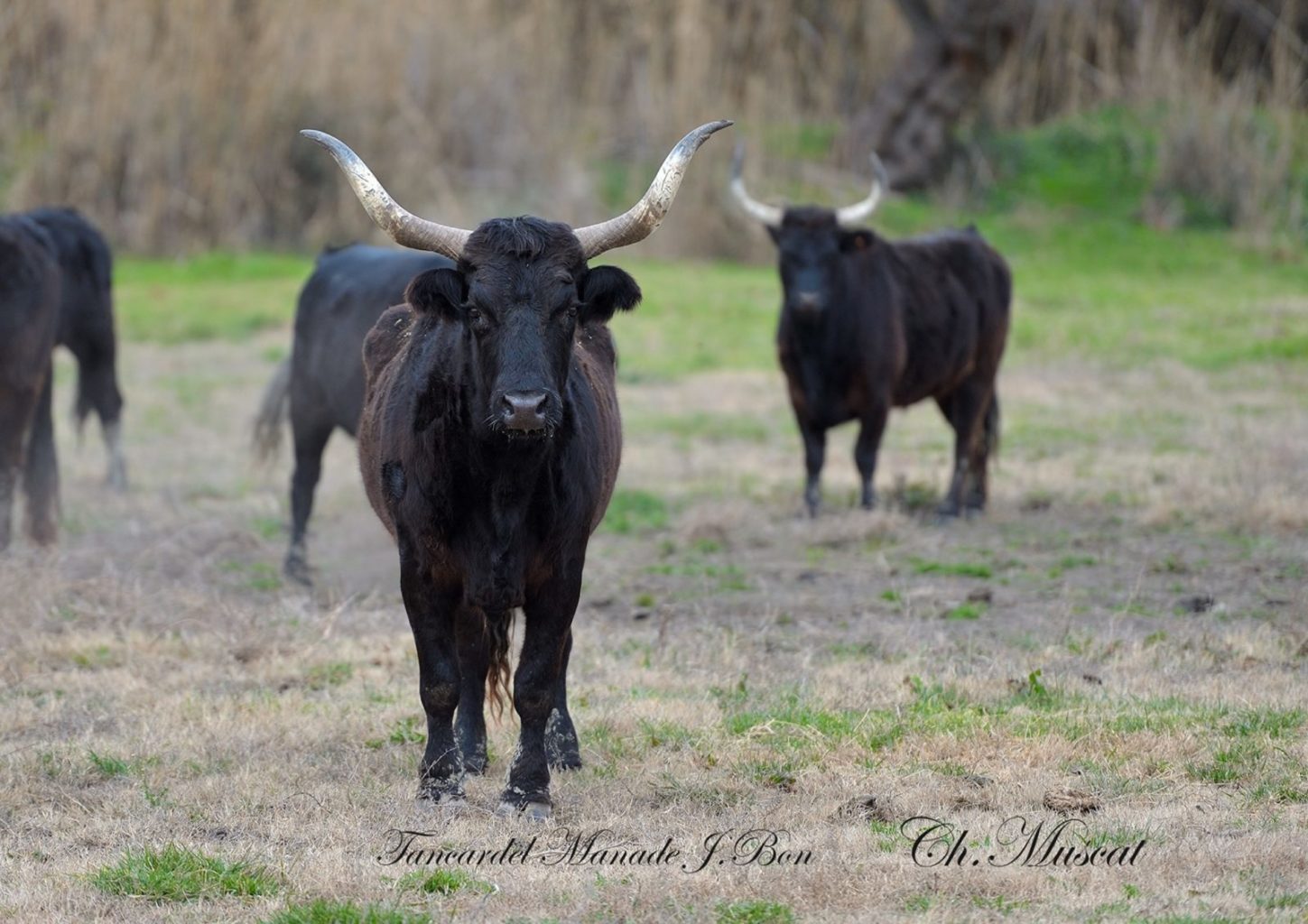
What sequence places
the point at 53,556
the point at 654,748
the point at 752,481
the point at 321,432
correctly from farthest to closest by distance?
1. the point at 752,481
2. the point at 321,432
3. the point at 53,556
4. the point at 654,748

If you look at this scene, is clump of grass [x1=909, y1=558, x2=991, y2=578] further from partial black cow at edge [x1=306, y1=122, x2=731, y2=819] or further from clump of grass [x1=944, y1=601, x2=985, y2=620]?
partial black cow at edge [x1=306, y1=122, x2=731, y2=819]

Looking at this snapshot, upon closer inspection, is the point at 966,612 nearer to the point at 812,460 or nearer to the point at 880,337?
the point at 812,460

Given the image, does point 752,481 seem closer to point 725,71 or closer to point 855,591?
point 855,591

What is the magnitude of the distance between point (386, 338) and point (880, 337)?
214 inches

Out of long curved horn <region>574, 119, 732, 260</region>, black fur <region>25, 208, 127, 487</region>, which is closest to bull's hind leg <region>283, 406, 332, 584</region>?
black fur <region>25, 208, 127, 487</region>

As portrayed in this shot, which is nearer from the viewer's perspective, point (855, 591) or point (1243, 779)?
point (1243, 779)

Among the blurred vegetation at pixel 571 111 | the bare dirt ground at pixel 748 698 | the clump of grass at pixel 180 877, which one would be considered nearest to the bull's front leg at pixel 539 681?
the bare dirt ground at pixel 748 698

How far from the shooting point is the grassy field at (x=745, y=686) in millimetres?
4898

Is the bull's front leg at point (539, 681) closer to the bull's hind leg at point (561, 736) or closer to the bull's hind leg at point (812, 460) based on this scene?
the bull's hind leg at point (561, 736)

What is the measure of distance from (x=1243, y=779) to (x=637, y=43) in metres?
20.1

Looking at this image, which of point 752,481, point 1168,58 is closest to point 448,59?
point 1168,58

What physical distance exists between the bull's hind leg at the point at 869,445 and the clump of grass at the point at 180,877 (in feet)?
23.5

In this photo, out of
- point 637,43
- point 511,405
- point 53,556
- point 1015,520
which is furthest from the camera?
point 637,43

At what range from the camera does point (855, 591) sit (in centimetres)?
936
